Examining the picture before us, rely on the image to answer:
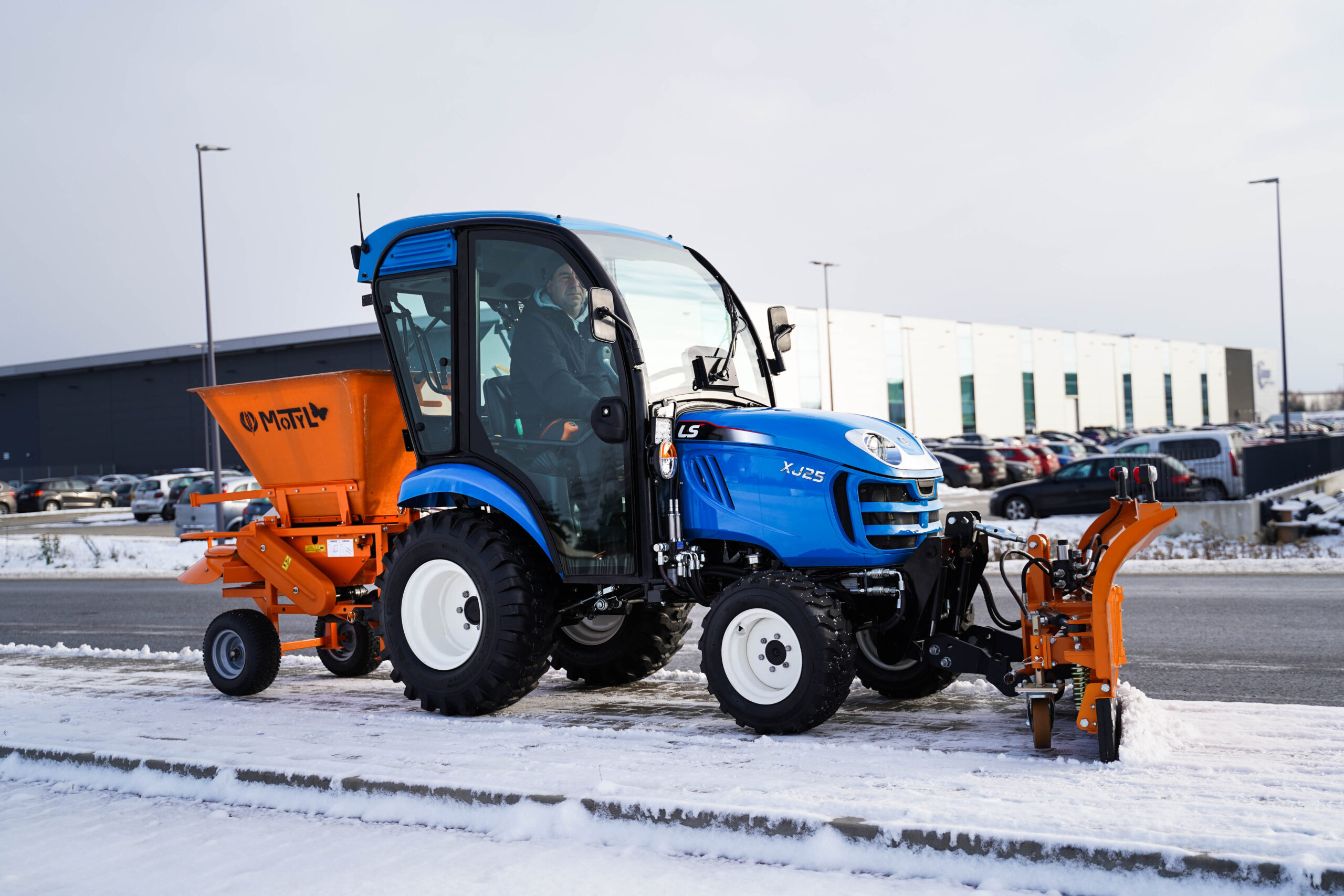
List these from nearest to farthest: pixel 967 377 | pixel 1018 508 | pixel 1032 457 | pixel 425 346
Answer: pixel 425 346
pixel 1018 508
pixel 1032 457
pixel 967 377

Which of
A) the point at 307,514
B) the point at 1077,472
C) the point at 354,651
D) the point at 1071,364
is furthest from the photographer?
the point at 1071,364

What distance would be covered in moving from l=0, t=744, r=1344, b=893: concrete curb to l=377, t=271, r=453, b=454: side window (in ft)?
7.28

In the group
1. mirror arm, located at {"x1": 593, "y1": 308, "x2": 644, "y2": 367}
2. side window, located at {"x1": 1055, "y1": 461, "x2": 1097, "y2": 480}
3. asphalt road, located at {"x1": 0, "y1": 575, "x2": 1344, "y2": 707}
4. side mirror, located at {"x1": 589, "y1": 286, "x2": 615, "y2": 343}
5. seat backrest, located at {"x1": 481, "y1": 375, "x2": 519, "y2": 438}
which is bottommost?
asphalt road, located at {"x1": 0, "y1": 575, "x2": 1344, "y2": 707}

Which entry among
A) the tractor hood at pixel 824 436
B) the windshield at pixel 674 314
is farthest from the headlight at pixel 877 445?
the windshield at pixel 674 314

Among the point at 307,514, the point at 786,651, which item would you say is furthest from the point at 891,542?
the point at 307,514

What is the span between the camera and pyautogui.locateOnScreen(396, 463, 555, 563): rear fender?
6461mm

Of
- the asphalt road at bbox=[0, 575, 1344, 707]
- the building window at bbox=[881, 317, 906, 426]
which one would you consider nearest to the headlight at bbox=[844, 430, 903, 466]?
the asphalt road at bbox=[0, 575, 1344, 707]

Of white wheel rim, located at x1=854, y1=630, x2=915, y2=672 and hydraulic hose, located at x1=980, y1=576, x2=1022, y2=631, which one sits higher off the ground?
hydraulic hose, located at x1=980, y1=576, x2=1022, y2=631

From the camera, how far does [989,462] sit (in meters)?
37.9

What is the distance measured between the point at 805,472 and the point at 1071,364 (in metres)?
78.2

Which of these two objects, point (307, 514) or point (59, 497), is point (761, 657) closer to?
point (307, 514)

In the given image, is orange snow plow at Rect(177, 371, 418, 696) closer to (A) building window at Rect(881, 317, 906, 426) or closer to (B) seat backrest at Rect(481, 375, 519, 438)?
(B) seat backrest at Rect(481, 375, 519, 438)

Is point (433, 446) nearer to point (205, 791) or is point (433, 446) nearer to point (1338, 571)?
point (205, 791)

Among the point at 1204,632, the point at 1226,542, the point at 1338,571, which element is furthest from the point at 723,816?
the point at 1226,542
